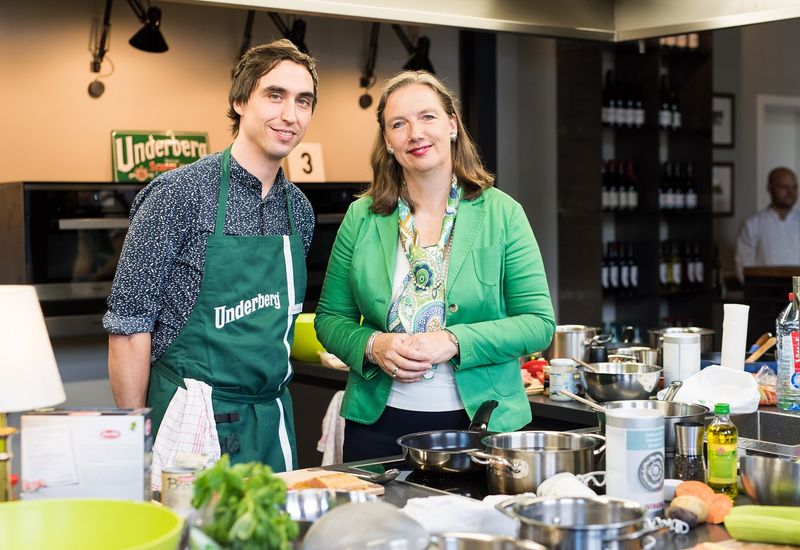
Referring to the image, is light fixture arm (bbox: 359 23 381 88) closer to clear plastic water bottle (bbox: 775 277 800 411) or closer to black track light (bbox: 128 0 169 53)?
black track light (bbox: 128 0 169 53)

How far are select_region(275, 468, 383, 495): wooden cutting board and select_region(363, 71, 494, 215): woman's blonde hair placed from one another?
956 mm

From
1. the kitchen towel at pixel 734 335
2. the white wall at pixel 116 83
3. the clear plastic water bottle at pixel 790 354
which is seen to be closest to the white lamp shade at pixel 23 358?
the clear plastic water bottle at pixel 790 354

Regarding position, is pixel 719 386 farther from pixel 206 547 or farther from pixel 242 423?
pixel 206 547

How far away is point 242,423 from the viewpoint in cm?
254

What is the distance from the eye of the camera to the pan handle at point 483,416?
2.33m

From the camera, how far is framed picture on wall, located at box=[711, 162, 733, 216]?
905 centimetres

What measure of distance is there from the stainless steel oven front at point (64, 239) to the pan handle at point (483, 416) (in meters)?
3.18

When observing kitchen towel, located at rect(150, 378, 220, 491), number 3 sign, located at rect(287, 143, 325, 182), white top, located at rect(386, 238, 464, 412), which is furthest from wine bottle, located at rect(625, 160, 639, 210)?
kitchen towel, located at rect(150, 378, 220, 491)

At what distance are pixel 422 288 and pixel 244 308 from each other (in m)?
0.46

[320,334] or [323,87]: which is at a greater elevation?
[323,87]

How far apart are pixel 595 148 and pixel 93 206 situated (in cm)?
358

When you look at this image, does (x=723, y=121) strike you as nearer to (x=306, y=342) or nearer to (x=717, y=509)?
(x=306, y=342)

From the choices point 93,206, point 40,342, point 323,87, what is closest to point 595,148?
point 323,87

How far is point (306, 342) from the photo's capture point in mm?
4219
